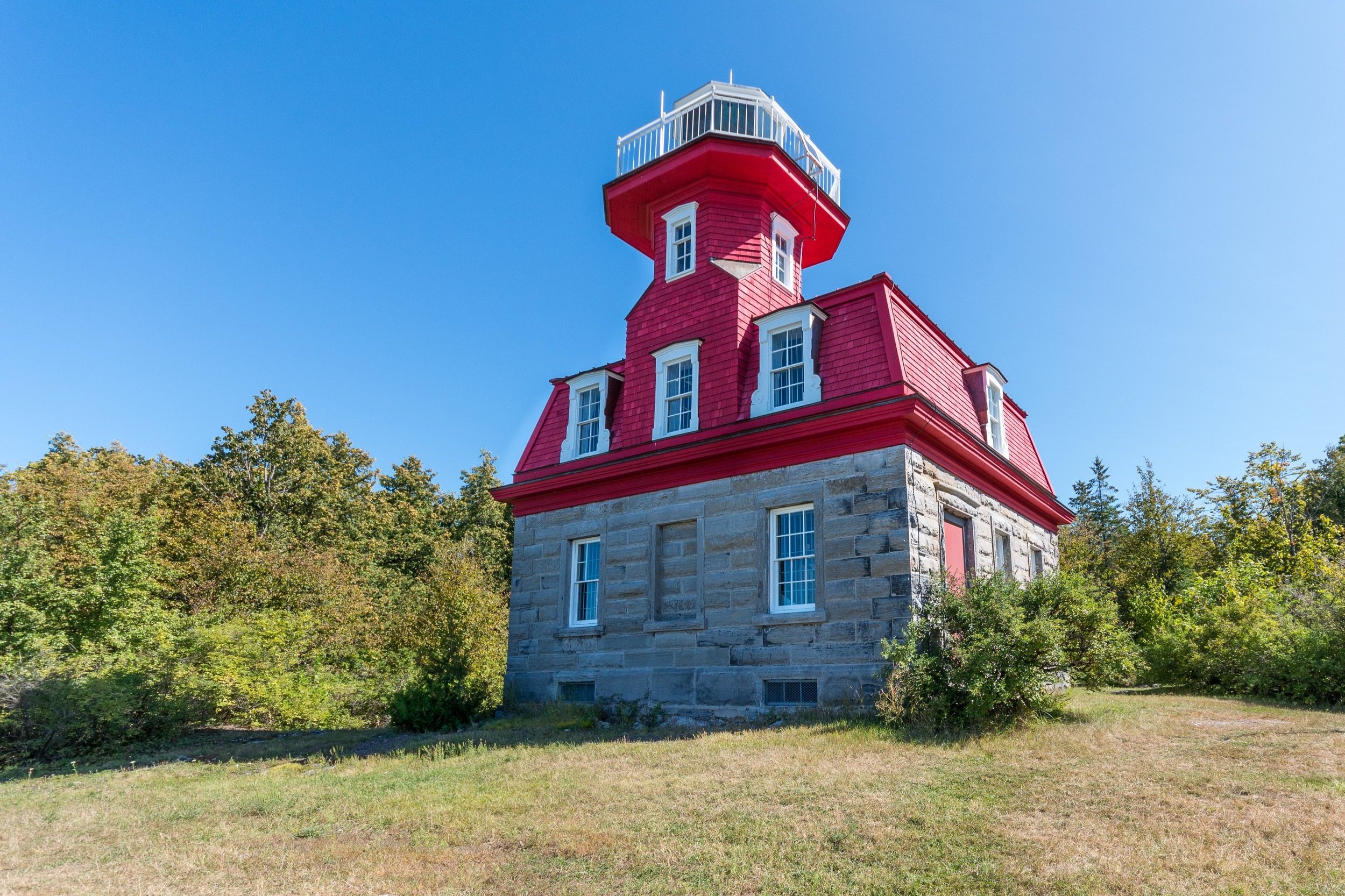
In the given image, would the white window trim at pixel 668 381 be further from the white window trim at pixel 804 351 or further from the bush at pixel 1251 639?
the bush at pixel 1251 639

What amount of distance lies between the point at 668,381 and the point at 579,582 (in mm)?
4255

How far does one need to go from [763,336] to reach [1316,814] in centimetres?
998

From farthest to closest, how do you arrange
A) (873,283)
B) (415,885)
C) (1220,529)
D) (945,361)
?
(1220,529) < (945,361) < (873,283) < (415,885)

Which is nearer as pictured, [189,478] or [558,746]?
[558,746]

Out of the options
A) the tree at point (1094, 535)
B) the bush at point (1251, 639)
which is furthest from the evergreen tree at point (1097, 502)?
the bush at point (1251, 639)

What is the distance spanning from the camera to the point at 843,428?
1279 cm

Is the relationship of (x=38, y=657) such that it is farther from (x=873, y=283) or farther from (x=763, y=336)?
(x=873, y=283)

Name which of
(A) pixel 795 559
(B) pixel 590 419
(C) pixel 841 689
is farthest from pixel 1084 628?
(B) pixel 590 419

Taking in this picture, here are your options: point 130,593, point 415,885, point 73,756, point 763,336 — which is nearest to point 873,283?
point 763,336

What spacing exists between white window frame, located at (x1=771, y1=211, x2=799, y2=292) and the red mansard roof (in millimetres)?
2606

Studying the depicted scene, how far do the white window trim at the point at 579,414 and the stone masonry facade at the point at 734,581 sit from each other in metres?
1.21

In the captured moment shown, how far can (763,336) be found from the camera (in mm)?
14516

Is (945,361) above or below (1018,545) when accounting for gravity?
above

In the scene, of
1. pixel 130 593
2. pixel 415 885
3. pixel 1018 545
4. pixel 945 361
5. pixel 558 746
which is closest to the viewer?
pixel 415 885
